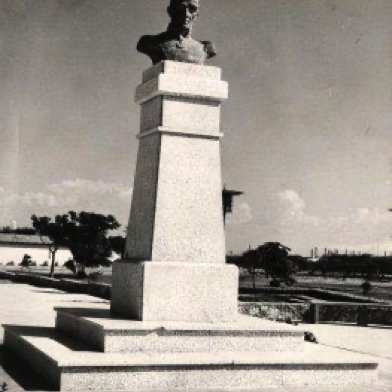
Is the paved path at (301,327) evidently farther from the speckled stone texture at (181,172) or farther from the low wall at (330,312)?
the speckled stone texture at (181,172)

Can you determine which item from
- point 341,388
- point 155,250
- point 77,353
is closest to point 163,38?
point 155,250

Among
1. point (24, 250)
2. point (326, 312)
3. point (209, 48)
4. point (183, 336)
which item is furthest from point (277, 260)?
point (24, 250)

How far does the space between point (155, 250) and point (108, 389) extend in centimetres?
204

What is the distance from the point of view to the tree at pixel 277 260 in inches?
1592

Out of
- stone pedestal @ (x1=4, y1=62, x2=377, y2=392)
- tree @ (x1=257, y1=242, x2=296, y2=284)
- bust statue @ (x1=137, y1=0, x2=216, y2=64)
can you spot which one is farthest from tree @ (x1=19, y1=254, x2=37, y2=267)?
bust statue @ (x1=137, y1=0, x2=216, y2=64)

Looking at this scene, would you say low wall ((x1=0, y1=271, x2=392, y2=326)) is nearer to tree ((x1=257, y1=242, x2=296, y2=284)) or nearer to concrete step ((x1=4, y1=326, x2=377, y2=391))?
concrete step ((x1=4, y1=326, x2=377, y2=391))

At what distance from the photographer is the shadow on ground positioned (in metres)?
7.16

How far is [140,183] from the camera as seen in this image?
364 inches

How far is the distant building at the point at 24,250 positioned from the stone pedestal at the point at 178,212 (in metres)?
88.4

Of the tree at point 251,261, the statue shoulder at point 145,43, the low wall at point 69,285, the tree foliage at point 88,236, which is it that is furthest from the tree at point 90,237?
the statue shoulder at point 145,43

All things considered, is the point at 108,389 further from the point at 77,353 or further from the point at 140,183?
the point at 140,183

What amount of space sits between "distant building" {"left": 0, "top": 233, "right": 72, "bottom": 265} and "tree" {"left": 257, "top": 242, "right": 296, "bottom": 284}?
60.2 metres

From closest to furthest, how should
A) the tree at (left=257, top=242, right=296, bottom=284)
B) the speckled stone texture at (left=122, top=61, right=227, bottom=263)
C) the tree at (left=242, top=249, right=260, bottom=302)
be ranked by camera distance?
the speckled stone texture at (left=122, top=61, right=227, bottom=263), the tree at (left=257, top=242, right=296, bottom=284), the tree at (left=242, top=249, right=260, bottom=302)

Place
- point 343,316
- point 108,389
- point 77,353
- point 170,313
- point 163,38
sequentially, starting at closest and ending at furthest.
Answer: point 108,389, point 77,353, point 170,313, point 163,38, point 343,316
